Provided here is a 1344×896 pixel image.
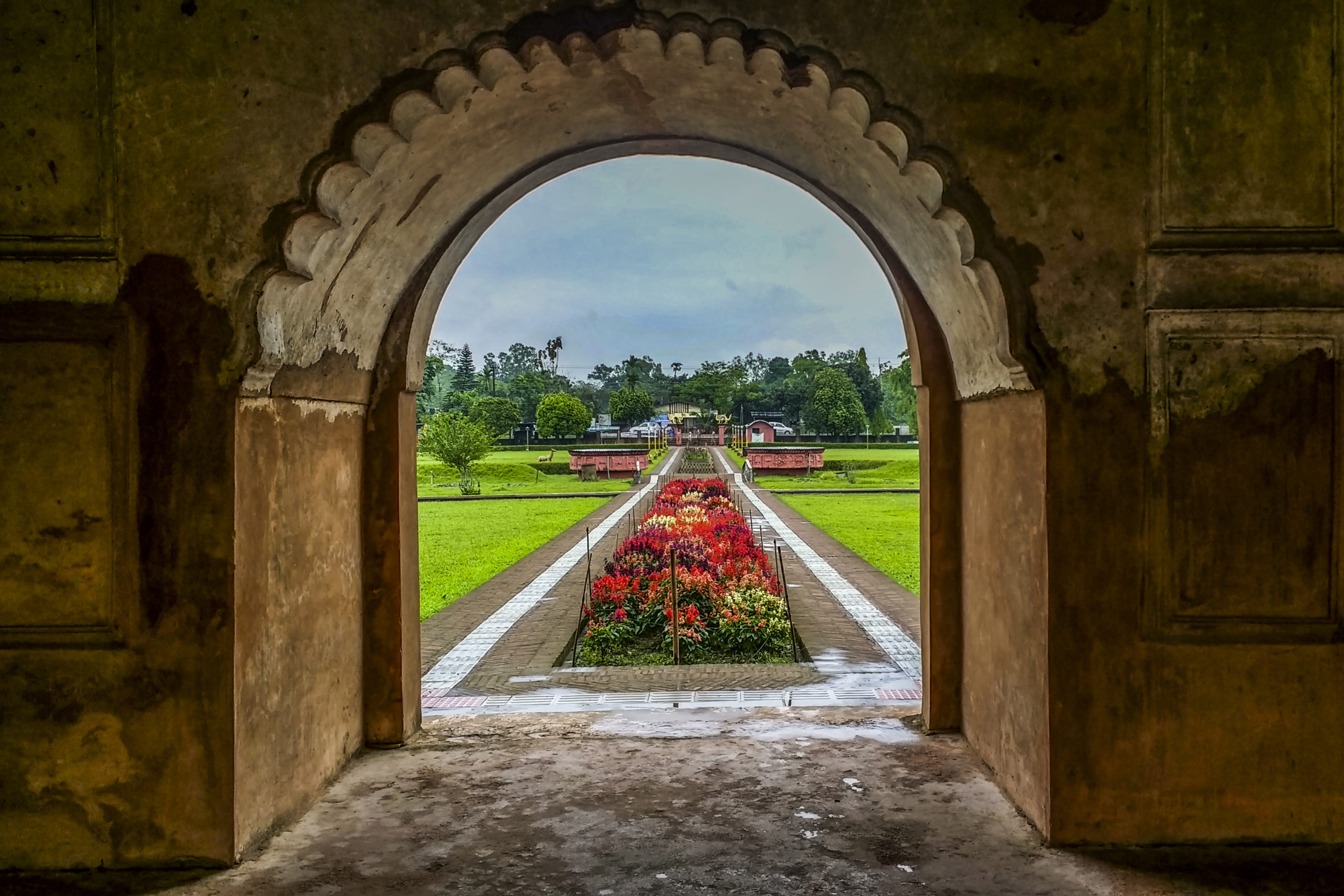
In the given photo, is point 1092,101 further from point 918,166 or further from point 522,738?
point 522,738

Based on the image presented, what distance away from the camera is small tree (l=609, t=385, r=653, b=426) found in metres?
93.0

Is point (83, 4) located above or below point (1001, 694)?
above

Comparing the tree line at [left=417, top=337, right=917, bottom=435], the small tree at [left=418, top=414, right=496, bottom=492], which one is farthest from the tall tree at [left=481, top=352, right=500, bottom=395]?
the small tree at [left=418, top=414, right=496, bottom=492]

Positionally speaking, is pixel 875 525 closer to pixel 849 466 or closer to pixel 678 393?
pixel 849 466

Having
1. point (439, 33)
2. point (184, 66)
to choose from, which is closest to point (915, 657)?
point (439, 33)

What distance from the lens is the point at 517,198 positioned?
18.6 ft

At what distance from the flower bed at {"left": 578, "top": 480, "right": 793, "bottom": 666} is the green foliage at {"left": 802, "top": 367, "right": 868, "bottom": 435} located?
56977 millimetres

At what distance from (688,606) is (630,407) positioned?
8403 centimetres

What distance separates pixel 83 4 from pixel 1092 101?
450 cm

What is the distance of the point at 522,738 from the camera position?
18.1 feet

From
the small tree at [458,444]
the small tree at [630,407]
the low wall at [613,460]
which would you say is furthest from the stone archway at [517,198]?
the small tree at [630,407]

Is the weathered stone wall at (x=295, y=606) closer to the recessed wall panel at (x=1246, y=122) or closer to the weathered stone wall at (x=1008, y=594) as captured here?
the weathered stone wall at (x=1008, y=594)

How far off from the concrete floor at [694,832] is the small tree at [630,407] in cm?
8782

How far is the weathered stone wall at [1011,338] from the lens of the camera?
376 centimetres
